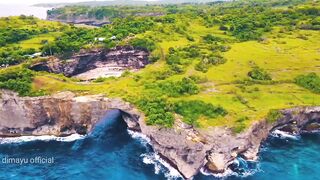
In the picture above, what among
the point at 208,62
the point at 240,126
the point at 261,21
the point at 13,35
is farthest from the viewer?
the point at 261,21

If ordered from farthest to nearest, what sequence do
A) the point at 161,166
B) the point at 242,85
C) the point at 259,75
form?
the point at 259,75, the point at 242,85, the point at 161,166

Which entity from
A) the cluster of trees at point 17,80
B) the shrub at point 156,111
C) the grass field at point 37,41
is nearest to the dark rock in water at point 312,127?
the shrub at point 156,111

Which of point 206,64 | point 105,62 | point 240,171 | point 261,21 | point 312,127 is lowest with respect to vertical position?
point 240,171

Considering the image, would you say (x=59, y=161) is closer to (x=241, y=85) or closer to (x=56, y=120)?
(x=56, y=120)

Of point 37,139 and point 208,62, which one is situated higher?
point 208,62

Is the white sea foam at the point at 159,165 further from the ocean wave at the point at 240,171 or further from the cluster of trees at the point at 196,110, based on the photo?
the cluster of trees at the point at 196,110

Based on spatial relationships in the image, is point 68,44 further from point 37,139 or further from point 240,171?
point 240,171

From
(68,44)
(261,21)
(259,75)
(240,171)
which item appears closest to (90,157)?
(240,171)
